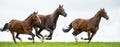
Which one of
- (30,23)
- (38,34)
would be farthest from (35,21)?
(38,34)

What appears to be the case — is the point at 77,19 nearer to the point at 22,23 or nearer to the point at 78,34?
the point at 78,34

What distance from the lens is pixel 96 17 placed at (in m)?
31.2

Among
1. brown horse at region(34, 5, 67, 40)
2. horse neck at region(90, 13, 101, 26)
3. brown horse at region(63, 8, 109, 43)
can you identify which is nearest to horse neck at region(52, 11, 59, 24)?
brown horse at region(34, 5, 67, 40)

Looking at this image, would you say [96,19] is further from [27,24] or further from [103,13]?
[27,24]

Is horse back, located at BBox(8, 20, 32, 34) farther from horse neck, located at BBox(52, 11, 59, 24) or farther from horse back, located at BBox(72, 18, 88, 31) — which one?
horse back, located at BBox(72, 18, 88, 31)

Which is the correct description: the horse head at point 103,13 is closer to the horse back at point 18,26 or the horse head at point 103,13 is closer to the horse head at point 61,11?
the horse head at point 61,11

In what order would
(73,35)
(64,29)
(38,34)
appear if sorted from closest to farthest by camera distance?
1. (38,34)
2. (73,35)
3. (64,29)

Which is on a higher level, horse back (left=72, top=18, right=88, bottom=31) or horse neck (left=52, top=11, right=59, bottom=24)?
horse neck (left=52, top=11, right=59, bottom=24)

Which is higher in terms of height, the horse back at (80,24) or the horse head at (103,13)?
the horse head at (103,13)

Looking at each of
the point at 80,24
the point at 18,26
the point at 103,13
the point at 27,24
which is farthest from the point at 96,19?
the point at 18,26

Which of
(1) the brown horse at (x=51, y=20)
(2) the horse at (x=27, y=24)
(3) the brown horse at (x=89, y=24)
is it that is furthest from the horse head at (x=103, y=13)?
(2) the horse at (x=27, y=24)

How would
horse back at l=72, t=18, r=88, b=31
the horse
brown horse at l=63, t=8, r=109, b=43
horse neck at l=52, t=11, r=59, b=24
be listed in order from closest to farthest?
the horse < brown horse at l=63, t=8, r=109, b=43 < horse neck at l=52, t=11, r=59, b=24 < horse back at l=72, t=18, r=88, b=31

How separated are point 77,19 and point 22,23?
5.80m

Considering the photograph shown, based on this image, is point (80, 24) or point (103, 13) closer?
point (103, 13)
